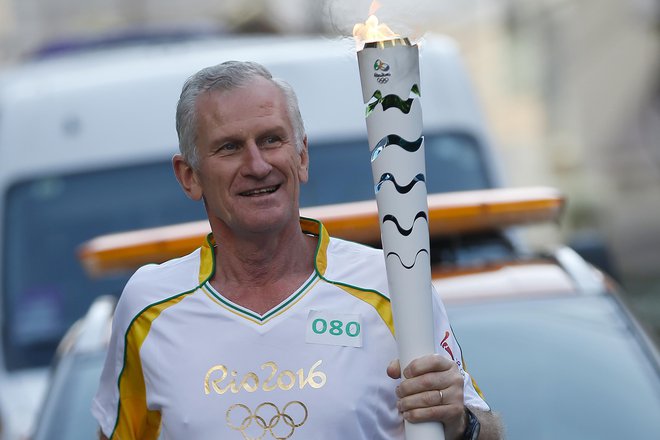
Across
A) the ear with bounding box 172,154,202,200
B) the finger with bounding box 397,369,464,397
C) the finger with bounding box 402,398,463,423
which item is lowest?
the finger with bounding box 402,398,463,423

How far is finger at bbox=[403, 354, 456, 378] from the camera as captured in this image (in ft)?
8.10

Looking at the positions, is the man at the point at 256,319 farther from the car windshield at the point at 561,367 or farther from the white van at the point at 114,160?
the white van at the point at 114,160

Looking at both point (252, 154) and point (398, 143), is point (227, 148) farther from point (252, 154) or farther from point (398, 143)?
point (398, 143)

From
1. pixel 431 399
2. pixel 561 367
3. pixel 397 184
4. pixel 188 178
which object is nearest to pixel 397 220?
pixel 397 184

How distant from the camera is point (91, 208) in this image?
568cm

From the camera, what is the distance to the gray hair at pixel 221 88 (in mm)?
2680

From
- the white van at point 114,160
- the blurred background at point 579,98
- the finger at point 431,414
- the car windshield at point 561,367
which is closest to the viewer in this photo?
the finger at point 431,414

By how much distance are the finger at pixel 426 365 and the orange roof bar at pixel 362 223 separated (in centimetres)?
135

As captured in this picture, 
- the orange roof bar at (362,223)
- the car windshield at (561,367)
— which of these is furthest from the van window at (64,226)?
the car windshield at (561,367)

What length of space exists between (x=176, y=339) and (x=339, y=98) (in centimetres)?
321

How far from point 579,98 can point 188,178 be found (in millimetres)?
19633

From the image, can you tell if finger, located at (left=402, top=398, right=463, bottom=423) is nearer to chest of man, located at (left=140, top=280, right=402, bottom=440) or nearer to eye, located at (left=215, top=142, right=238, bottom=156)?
chest of man, located at (left=140, top=280, right=402, bottom=440)

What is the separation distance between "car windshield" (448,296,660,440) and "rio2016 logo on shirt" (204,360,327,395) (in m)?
0.92

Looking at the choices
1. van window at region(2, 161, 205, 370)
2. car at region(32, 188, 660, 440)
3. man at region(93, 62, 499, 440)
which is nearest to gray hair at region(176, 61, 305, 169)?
man at region(93, 62, 499, 440)
